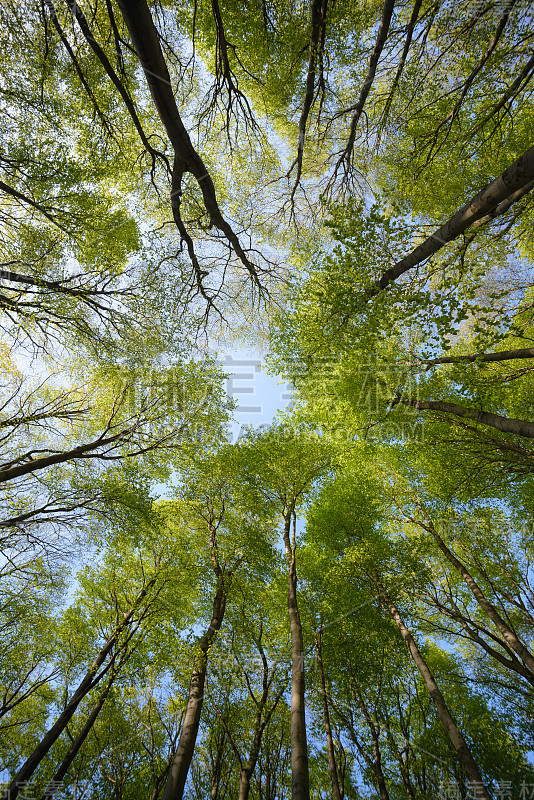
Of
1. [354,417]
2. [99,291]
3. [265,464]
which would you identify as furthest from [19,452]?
[354,417]

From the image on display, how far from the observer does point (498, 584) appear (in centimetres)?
968

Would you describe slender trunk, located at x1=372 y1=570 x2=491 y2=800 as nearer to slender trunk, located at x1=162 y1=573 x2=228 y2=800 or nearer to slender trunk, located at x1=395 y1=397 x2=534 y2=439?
slender trunk, located at x1=162 y1=573 x2=228 y2=800

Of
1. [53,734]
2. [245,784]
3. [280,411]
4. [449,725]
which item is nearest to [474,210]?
[280,411]

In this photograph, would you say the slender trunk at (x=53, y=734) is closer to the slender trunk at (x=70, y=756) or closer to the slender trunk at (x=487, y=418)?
the slender trunk at (x=70, y=756)

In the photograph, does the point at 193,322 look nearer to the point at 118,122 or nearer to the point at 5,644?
the point at 118,122

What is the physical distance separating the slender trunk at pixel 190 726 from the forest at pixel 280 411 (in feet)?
0.20

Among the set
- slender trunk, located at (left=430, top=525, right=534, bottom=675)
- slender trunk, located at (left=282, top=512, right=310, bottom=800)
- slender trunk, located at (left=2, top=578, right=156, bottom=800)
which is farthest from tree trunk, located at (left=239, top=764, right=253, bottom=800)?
slender trunk, located at (left=430, top=525, right=534, bottom=675)

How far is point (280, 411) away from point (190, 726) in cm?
857

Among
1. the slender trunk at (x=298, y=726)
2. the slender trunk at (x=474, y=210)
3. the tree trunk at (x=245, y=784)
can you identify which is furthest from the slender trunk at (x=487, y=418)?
the tree trunk at (x=245, y=784)

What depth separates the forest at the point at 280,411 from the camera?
6383 mm

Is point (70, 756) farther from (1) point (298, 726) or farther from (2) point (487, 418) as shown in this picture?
(2) point (487, 418)

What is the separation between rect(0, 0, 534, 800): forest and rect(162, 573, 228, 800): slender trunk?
0.20 ft

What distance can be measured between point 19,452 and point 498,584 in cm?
1524

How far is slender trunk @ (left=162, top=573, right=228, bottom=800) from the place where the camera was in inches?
227
